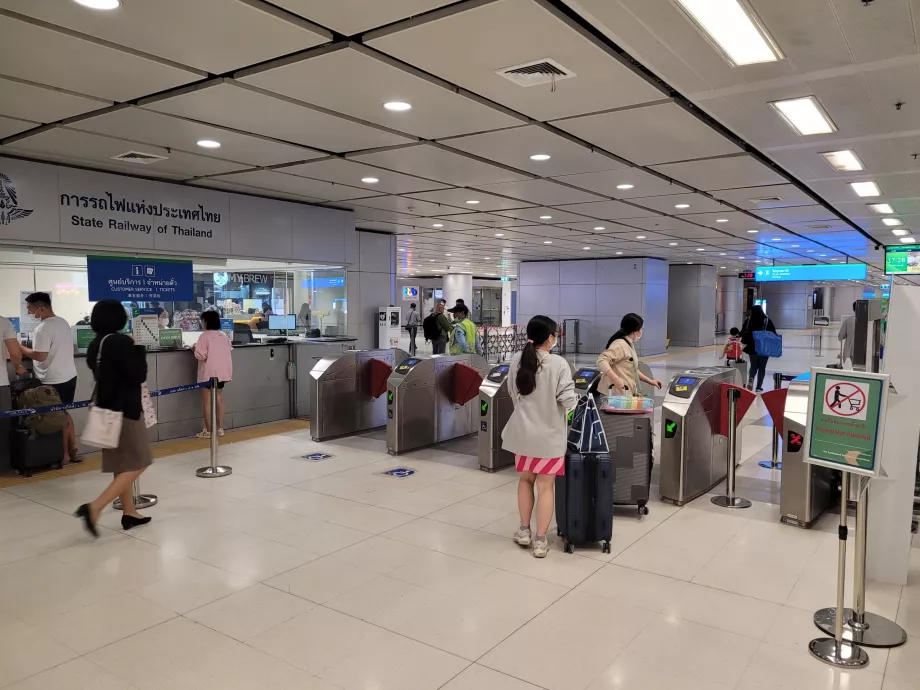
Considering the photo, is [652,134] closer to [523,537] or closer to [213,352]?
[523,537]

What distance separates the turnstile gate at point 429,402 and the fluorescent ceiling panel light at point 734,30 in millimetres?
4537

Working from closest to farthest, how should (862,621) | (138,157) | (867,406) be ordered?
(867,406) < (862,621) < (138,157)

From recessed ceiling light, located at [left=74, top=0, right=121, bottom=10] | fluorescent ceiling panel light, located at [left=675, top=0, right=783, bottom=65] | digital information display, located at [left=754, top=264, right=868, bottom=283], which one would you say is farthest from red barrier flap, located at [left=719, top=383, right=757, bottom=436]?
digital information display, located at [left=754, top=264, right=868, bottom=283]

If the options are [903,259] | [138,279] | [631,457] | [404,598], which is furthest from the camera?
[903,259]

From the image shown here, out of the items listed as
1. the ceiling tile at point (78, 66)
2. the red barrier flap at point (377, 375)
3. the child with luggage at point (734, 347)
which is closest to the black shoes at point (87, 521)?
the ceiling tile at point (78, 66)

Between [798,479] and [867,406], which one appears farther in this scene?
[798,479]

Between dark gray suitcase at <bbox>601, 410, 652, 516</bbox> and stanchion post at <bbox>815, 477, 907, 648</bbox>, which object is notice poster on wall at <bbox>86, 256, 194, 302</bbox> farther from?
stanchion post at <bbox>815, 477, 907, 648</bbox>

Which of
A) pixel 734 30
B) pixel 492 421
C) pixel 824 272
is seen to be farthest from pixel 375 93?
pixel 824 272

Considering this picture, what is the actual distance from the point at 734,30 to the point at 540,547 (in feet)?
10.3

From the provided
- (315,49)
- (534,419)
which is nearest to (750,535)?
(534,419)

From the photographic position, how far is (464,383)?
780 cm

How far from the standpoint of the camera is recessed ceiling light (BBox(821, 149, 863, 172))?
6.01m

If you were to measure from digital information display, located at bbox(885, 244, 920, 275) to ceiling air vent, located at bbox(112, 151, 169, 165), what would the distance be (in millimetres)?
15099

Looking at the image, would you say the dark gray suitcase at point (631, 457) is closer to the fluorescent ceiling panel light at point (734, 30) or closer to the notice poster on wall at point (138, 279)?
the fluorescent ceiling panel light at point (734, 30)
